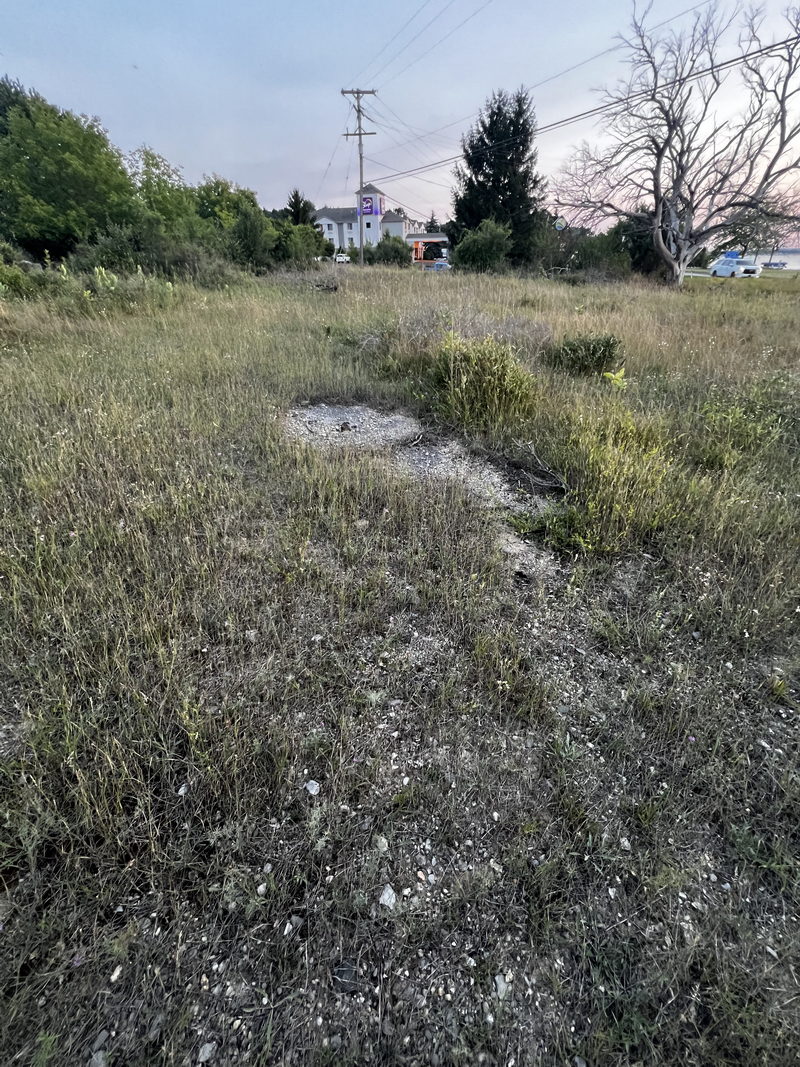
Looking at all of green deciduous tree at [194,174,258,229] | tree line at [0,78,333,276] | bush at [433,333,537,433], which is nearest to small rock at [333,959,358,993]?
bush at [433,333,537,433]

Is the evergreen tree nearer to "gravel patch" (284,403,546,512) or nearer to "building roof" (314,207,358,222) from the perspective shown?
"gravel patch" (284,403,546,512)

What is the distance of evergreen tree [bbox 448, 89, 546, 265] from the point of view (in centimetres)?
2253

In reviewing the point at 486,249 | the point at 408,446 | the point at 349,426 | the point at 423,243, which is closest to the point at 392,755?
the point at 408,446

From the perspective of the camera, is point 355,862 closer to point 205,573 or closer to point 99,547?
point 205,573

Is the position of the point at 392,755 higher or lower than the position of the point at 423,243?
lower

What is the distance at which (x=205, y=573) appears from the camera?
2447 millimetres

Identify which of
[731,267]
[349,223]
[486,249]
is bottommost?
[486,249]

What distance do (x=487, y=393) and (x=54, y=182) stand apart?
24.6 m

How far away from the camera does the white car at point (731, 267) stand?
2725cm

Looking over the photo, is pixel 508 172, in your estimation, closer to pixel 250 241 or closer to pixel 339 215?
pixel 250 241

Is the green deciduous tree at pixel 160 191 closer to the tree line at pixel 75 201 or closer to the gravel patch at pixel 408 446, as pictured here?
the tree line at pixel 75 201

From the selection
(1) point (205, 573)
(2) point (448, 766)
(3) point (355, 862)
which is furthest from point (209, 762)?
(1) point (205, 573)

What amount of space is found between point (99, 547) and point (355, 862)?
87.0 inches

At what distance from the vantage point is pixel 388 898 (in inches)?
52.4
